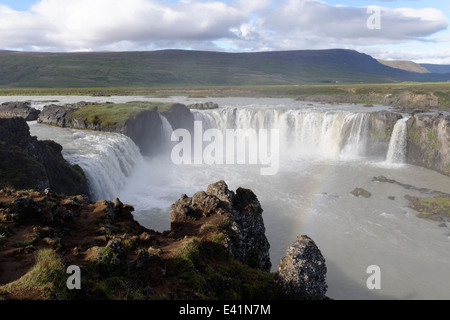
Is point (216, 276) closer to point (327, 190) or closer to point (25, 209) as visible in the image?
point (25, 209)

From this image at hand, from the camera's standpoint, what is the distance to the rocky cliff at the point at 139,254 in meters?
9.22

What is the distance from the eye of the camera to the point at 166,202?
35.7m

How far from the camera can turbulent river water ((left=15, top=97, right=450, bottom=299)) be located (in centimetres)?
2406

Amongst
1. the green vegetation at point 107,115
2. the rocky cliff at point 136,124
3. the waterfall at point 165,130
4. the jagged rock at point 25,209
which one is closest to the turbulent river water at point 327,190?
the waterfall at point 165,130

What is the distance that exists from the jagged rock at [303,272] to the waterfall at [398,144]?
48.2 metres

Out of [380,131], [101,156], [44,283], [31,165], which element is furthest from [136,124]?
[380,131]

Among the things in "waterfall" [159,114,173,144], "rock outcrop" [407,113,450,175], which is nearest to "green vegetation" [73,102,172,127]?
"waterfall" [159,114,173,144]

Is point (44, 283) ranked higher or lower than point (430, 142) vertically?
lower

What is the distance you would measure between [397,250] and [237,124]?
47.8m

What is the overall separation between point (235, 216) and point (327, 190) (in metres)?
26.7

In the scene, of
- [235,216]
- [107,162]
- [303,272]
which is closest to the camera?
[303,272]

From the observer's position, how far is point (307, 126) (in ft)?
211
